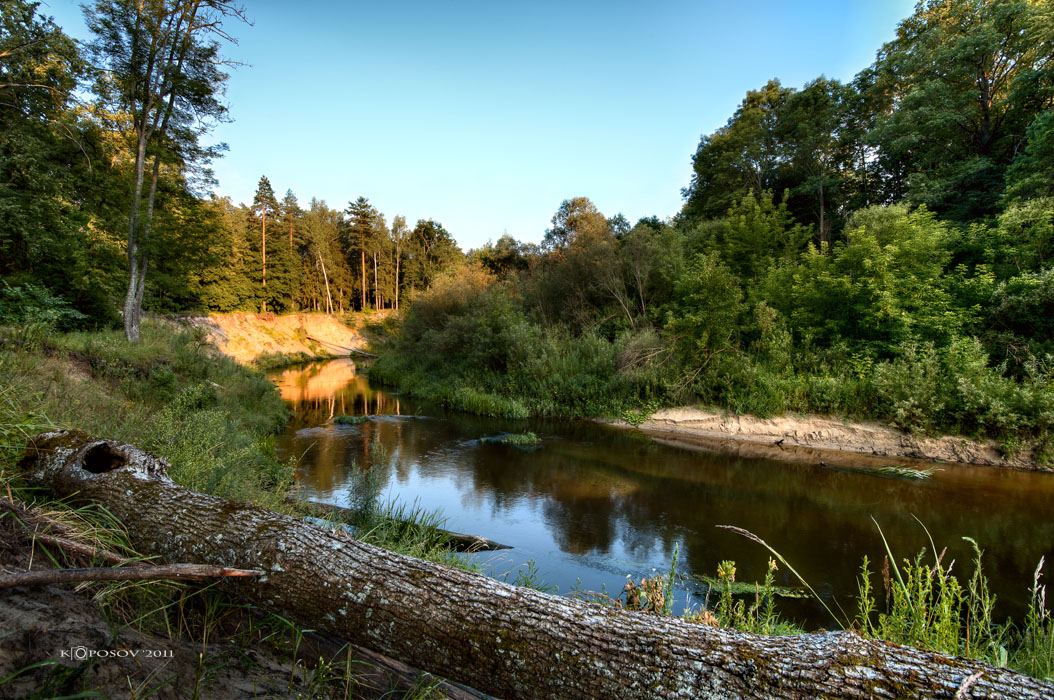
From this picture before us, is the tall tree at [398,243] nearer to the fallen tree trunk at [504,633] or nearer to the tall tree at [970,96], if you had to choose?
the tall tree at [970,96]

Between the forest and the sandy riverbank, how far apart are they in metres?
0.42

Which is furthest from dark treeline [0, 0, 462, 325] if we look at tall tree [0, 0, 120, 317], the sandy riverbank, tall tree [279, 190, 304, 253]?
tall tree [279, 190, 304, 253]

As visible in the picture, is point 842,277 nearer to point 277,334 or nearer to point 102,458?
point 102,458

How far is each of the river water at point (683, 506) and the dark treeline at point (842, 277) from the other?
8.14 feet

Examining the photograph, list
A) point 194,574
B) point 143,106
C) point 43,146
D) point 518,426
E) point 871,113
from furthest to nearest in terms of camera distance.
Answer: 1. point 871,113
2. point 518,426
3. point 143,106
4. point 43,146
5. point 194,574

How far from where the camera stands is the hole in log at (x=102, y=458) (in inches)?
115

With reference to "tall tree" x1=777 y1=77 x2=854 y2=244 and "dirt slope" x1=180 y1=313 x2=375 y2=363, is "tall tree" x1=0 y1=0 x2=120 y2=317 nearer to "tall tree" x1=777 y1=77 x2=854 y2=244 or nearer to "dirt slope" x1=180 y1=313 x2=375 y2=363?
"dirt slope" x1=180 y1=313 x2=375 y2=363

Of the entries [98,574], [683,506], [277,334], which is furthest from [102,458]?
[277,334]

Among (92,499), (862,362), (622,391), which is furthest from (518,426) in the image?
(92,499)

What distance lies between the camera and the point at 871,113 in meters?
20.2

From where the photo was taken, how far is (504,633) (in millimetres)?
1979

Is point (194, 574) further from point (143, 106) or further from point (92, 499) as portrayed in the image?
point (143, 106)

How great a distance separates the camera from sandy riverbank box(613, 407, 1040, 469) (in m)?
10.6

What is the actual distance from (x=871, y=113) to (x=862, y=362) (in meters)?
14.8
